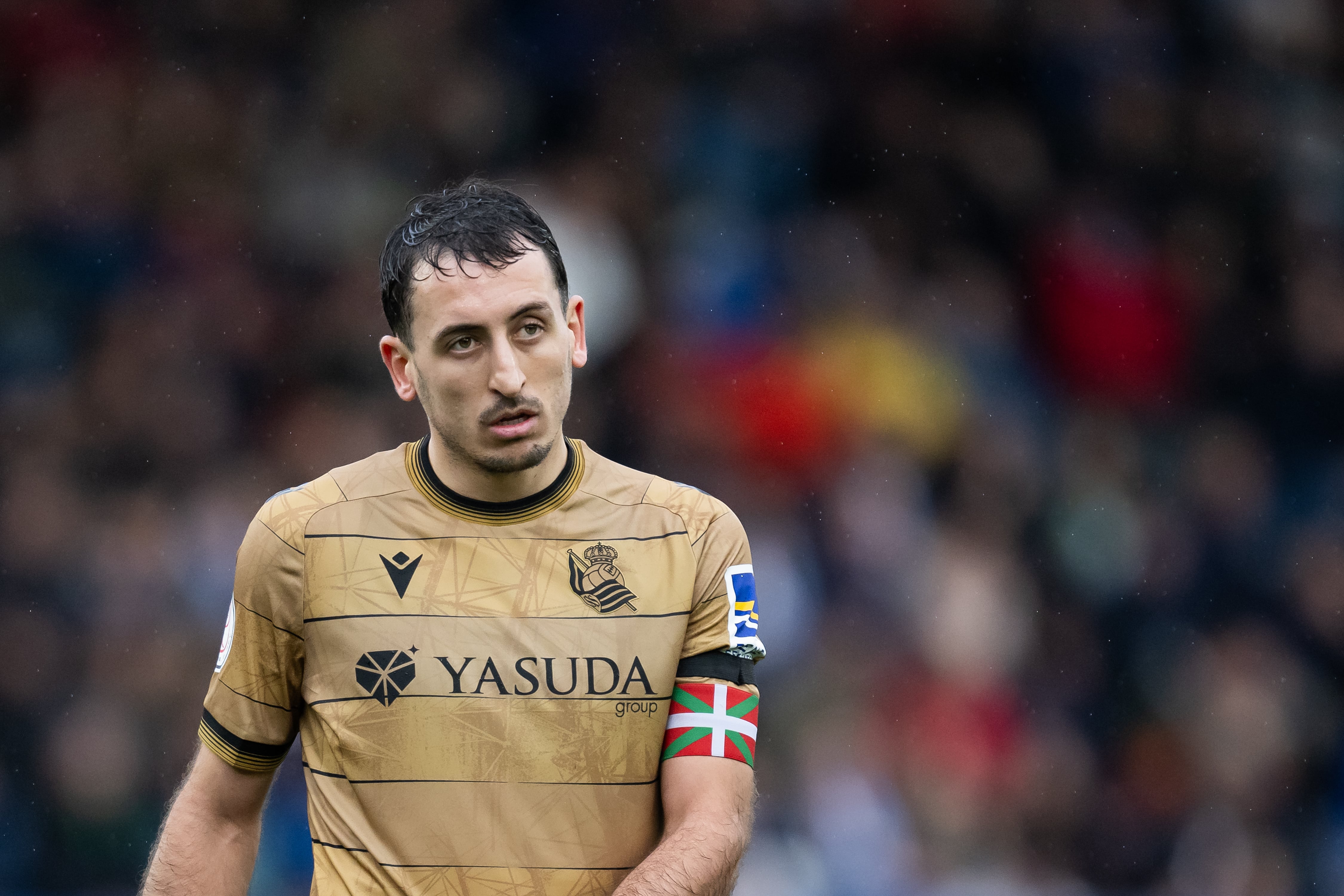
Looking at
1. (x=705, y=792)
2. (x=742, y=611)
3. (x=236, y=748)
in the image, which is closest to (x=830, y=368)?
(x=742, y=611)

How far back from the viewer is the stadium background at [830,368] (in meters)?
6.47

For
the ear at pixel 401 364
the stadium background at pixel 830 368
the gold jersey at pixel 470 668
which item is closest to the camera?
the gold jersey at pixel 470 668

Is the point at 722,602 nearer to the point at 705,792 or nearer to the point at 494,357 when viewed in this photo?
the point at 705,792

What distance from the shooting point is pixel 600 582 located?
2967mm

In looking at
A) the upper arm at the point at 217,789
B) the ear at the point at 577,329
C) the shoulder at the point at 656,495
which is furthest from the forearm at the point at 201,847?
the ear at the point at 577,329

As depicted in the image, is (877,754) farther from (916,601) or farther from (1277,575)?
(1277,575)

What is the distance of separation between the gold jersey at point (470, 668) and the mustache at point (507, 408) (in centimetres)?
20

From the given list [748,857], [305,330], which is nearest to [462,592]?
[748,857]

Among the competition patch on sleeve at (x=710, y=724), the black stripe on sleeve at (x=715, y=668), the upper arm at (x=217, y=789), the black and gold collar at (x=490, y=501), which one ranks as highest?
the black and gold collar at (x=490, y=501)

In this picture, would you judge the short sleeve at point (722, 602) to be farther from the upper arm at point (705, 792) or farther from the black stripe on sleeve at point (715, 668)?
the upper arm at point (705, 792)

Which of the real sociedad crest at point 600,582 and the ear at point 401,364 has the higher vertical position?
the ear at point 401,364

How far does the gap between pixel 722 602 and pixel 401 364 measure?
807mm

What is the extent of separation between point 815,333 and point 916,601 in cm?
141

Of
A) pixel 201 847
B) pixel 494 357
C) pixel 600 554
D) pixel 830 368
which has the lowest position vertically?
pixel 201 847
